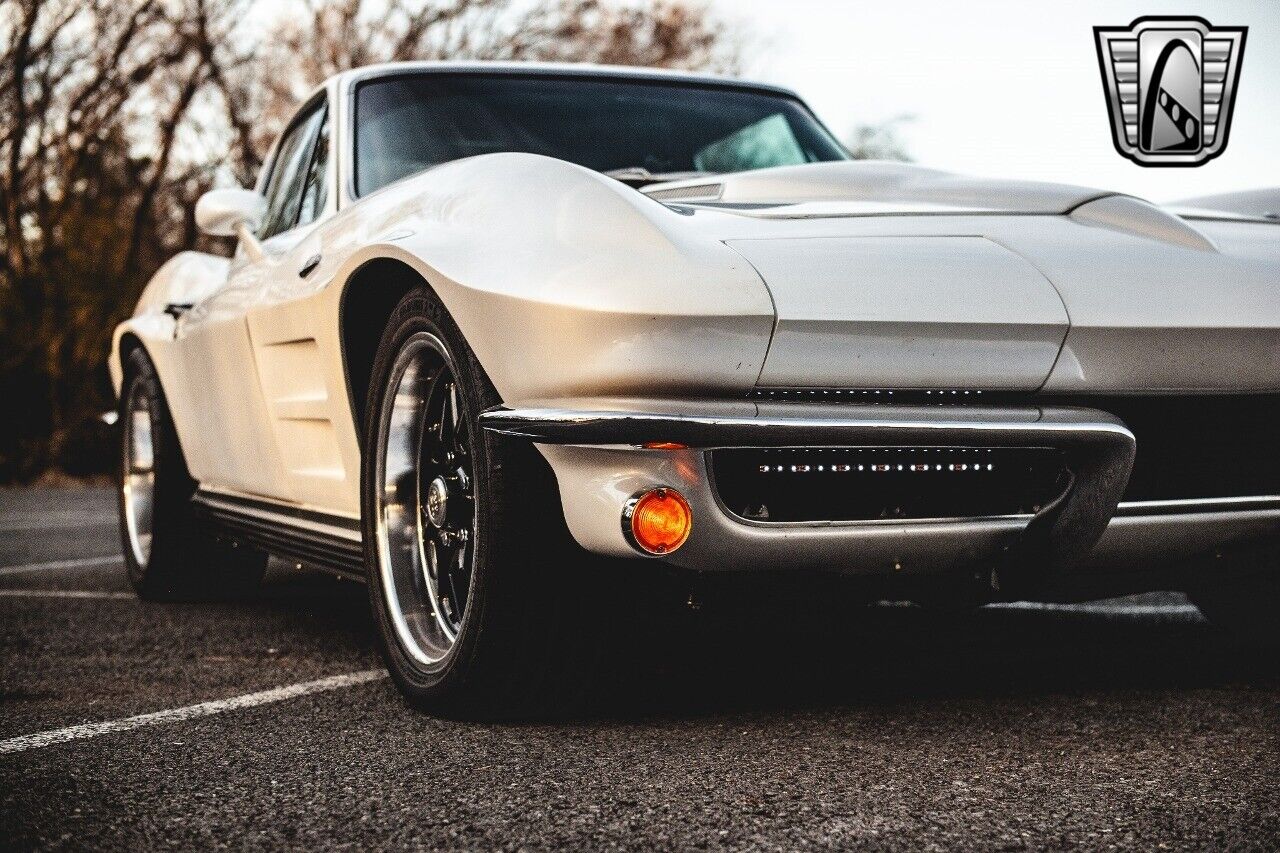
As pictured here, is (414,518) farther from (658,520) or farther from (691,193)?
(691,193)

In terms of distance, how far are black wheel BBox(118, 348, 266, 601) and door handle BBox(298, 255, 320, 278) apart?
148cm

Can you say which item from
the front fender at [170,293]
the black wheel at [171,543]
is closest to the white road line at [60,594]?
the black wheel at [171,543]

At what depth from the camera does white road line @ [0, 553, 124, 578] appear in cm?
544

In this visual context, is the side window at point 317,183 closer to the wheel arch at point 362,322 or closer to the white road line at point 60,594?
the wheel arch at point 362,322

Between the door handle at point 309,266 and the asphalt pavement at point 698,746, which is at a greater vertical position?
the door handle at point 309,266

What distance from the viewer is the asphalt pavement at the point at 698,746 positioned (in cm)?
196

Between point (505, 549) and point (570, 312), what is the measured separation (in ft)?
1.36

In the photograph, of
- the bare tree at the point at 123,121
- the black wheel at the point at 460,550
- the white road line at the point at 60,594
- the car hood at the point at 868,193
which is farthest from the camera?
the bare tree at the point at 123,121

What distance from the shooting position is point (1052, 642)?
3.56 meters

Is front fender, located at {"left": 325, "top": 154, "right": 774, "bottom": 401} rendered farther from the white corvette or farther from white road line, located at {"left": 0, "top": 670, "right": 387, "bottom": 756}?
white road line, located at {"left": 0, "top": 670, "right": 387, "bottom": 756}

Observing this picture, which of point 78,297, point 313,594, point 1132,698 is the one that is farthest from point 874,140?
point 1132,698

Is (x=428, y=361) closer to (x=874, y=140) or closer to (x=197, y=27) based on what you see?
(x=197, y=27)

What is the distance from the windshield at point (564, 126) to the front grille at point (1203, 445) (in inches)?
68.3

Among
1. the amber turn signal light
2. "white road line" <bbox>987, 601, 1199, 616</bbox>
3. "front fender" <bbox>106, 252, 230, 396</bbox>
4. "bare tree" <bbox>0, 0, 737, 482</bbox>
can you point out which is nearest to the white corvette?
the amber turn signal light
